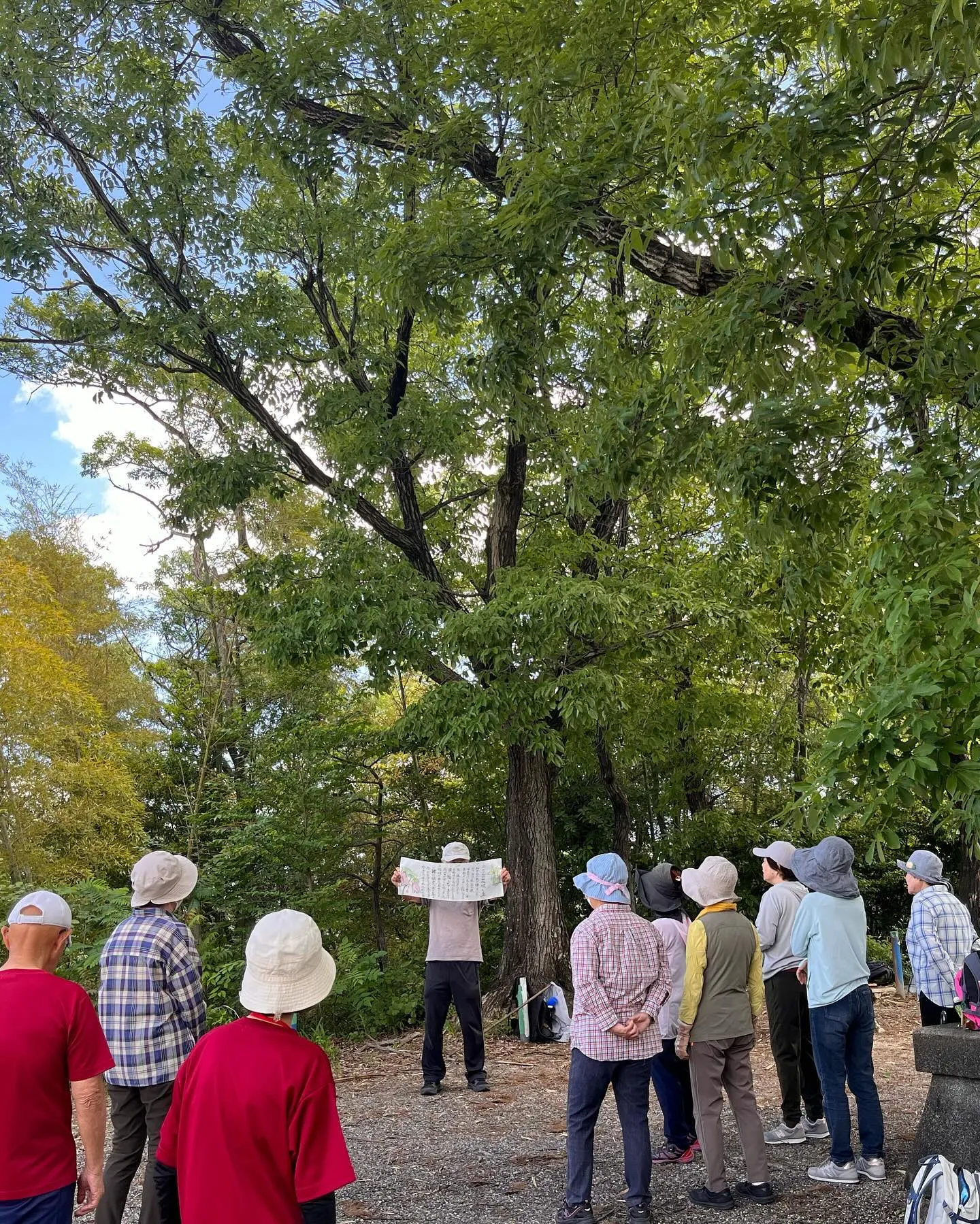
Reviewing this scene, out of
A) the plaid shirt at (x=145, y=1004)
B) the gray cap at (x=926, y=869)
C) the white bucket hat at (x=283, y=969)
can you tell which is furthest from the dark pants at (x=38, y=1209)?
the gray cap at (x=926, y=869)

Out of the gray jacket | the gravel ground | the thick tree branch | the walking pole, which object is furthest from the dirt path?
the thick tree branch

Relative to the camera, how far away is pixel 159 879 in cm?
405

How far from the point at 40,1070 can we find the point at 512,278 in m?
4.58

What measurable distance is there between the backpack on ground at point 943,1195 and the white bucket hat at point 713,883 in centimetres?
150

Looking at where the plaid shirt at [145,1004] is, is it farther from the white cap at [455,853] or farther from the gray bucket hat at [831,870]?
the white cap at [455,853]

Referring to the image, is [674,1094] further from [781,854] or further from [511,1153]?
[781,854]

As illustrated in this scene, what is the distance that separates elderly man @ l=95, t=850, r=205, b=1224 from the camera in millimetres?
3912

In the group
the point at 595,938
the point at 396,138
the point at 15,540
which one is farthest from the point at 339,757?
the point at 15,540

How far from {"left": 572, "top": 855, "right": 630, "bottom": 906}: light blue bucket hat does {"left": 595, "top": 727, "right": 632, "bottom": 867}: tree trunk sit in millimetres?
9331

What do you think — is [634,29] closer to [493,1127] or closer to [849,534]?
[849,534]

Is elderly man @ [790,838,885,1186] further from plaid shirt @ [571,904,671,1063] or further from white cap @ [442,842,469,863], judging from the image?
white cap @ [442,842,469,863]

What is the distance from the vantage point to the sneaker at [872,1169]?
488cm

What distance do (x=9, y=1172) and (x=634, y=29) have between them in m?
Result: 5.78

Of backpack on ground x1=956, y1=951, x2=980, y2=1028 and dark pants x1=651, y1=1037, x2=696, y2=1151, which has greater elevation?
backpack on ground x1=956, y1=951, x2=980, y2=1028
